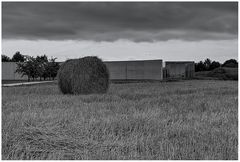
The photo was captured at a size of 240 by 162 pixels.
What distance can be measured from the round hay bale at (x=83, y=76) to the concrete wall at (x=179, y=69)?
2091cm

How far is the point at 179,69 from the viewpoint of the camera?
34938 millimetres

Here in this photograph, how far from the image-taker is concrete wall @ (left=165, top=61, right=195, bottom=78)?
112 feet

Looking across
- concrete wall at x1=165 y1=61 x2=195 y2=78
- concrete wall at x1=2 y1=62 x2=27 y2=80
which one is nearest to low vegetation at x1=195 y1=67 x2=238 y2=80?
concrete wall at x1=165 y1=61 x2=195 y2=78

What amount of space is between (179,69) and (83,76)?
23.0 meters

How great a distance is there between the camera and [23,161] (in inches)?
134

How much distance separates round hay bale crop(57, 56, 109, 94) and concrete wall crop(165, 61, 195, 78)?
20.9 meters

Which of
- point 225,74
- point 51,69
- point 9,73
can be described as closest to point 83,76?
point 225,74

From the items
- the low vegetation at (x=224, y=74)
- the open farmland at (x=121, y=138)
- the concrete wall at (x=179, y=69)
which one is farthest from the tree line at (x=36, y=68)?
Answer: the open farmland at (x=121, y=138)

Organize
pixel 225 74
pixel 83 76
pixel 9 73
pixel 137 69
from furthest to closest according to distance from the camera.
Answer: pixel 9 73, pixel 137 69, pixel 225 74, pixel 83 76

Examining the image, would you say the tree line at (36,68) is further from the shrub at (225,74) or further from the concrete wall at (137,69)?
the shrub at (225,74)

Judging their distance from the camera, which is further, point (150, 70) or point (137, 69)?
point (137, 69)

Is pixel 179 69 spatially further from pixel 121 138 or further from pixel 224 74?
pixel 121 138

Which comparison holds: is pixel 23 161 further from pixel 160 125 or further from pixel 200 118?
pixel 200 118

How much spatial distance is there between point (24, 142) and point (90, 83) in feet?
30.2
